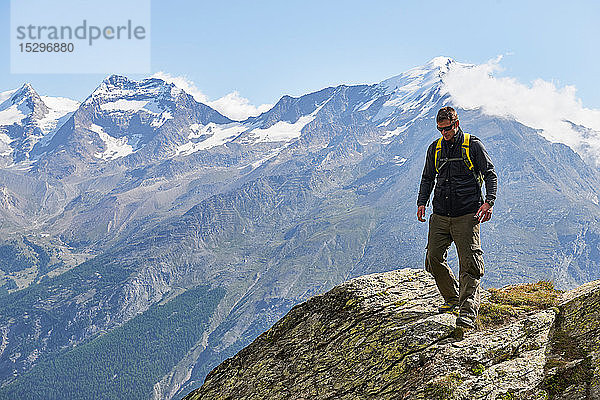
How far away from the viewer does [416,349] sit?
30.2 ft

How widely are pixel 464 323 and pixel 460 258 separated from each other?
6.22 feet

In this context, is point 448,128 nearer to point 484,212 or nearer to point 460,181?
point 460,181

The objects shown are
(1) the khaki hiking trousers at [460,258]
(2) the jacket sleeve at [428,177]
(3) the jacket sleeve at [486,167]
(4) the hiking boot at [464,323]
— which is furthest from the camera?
(2) the jacket sleeve at [428,177]

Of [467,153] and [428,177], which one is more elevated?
[467,153]

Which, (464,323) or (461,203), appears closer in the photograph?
(464,323)

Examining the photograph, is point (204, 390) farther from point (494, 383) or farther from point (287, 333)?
point (494, 383)

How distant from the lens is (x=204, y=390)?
13453mm

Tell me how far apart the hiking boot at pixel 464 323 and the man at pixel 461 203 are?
342mm

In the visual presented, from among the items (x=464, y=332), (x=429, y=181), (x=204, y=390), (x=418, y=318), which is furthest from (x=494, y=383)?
(x=204, y=390)

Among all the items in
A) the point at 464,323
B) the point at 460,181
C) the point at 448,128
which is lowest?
the point at 464,323

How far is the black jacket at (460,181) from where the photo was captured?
1043cm

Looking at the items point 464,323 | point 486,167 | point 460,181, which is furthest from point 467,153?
point 464,323

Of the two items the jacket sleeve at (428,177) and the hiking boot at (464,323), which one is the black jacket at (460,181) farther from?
the hiking boot at (464,323)

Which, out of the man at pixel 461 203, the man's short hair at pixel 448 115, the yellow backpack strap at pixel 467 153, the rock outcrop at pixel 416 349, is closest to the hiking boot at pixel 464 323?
the rock outcrop at pixel 416 349
